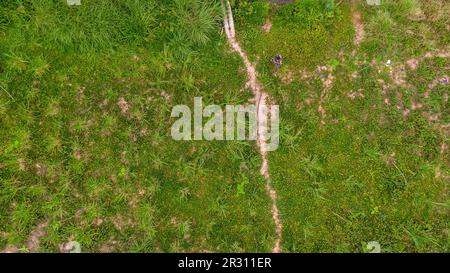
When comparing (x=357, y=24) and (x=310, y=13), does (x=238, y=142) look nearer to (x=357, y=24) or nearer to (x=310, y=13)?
(x=310, y=13)

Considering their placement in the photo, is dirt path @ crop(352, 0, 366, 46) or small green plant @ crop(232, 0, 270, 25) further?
dirt path @ crop(352, 0, 366, 46)

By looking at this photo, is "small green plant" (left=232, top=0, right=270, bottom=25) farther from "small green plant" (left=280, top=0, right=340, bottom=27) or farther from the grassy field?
"small green plant" (left=280, top=0, right=340, bottom=27)

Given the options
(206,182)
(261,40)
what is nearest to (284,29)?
(261,40)

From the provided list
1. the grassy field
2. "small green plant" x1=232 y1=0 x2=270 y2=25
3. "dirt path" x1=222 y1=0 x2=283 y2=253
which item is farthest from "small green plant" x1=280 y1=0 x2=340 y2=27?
"dirt path" x1=222 y1=0 x2=283 y2=253

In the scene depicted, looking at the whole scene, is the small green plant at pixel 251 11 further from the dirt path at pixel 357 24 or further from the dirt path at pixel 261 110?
the dirt path at pixel 357 24

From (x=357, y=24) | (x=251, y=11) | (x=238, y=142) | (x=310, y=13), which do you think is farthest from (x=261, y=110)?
(x=357, y=24)

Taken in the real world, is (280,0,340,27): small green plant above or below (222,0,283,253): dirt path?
above

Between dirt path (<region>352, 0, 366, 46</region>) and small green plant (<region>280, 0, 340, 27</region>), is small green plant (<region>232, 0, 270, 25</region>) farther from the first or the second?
dirt path (<region>352, 0, 366, 46</region>)
